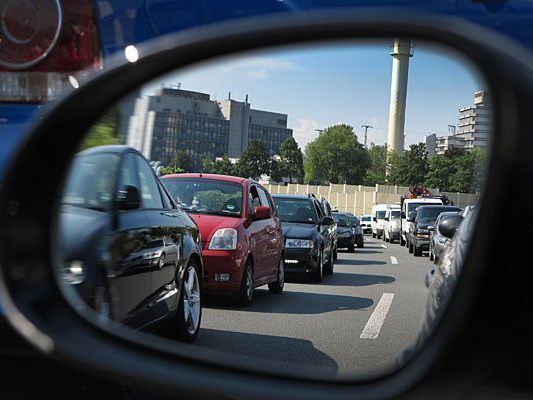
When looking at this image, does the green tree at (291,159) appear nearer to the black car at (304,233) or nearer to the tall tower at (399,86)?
the tall tower at (399,86)

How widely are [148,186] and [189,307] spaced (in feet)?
2.36

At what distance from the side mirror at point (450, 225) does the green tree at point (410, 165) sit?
0.54ft

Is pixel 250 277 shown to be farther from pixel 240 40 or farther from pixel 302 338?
pixel 240 40

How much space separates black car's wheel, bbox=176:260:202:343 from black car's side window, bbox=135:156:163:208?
37cm

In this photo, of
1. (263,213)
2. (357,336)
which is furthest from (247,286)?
(357,336)

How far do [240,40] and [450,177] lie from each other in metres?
0.60

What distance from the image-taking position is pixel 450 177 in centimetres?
188

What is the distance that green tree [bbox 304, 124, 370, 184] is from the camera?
2.02 metres

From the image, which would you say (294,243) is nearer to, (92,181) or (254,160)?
(254,160)

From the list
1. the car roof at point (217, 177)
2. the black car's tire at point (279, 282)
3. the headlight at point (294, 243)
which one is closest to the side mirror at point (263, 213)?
the car roof at point (217, 177)

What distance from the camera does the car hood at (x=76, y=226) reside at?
6.94ft

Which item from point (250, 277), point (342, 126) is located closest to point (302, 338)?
point (342, 126)

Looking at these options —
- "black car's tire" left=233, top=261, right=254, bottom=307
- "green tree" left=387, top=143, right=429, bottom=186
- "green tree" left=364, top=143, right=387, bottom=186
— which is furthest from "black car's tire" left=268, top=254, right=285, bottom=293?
"green tree" left=387, top=143, right=429, bottom=186

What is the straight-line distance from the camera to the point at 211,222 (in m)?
3.32
